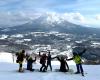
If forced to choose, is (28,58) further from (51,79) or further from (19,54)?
(51,79)

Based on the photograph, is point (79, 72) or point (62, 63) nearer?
point (79, 72)

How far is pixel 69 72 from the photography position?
23.5 meters

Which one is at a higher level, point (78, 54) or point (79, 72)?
point (78, 54)

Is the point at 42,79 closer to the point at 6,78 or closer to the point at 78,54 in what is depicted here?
the point at 6,78

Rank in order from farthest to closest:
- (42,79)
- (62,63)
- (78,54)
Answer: (62,63)
(78,54)
(42,79)

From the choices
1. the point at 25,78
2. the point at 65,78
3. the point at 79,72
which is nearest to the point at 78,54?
the point at 79,72

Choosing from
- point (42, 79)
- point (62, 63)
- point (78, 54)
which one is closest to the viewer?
point (42, 79)

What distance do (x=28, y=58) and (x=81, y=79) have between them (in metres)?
7.45

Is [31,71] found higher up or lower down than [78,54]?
lower down

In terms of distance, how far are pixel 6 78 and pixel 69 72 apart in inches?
234

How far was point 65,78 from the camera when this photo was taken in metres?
19.7

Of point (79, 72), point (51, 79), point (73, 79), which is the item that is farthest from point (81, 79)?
point (79, 72)

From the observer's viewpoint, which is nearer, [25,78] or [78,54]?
[25,78]

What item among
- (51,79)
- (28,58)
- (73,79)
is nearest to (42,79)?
(51,79)
